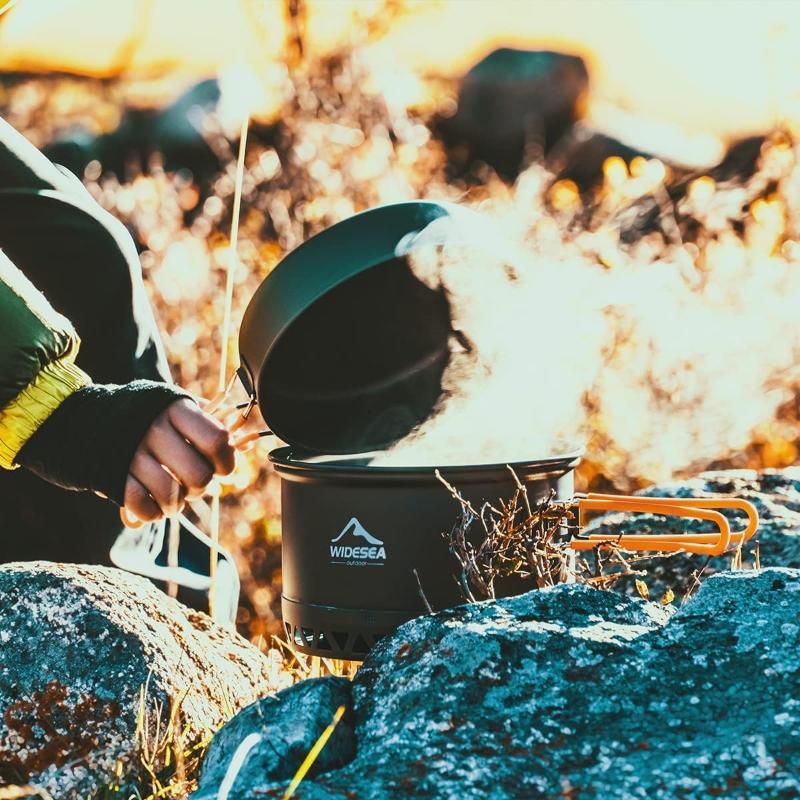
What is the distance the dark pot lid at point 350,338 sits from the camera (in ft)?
8.36

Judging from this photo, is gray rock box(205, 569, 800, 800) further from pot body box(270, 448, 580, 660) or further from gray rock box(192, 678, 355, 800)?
pot body box(270, 448, 580, 660)

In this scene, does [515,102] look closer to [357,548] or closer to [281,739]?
[357,548]

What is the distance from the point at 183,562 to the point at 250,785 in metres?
2.17

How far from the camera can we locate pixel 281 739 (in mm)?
1755

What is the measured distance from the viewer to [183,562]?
3787 mm

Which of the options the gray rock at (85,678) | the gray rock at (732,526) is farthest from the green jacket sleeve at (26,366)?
the gray rock at (732,526)

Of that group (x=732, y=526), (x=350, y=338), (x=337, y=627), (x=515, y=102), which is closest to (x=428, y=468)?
(x=337, y=627)

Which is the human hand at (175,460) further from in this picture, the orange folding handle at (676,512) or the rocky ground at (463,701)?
the orange folding handle at (676,512)

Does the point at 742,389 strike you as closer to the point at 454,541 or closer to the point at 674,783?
the point at 454,541

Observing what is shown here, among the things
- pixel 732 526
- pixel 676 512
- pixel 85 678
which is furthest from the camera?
pixel 732 526

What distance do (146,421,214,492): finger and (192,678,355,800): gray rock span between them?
0.74 metres

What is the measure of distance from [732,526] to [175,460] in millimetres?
1719

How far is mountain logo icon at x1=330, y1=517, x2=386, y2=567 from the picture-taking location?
2.45 m

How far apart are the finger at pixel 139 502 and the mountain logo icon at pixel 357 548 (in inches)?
15.8
